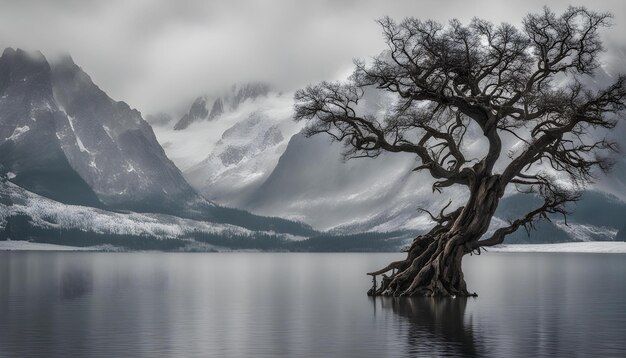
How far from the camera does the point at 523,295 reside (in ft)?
362

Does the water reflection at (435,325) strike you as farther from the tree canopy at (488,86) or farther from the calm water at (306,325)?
the tree canopy at (488,86)

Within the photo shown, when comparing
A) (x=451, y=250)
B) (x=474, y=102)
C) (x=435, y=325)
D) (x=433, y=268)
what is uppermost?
(x=474, y=102)

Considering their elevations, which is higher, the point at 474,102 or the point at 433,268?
the point at 474,102

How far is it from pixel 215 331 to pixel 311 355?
15050 mm

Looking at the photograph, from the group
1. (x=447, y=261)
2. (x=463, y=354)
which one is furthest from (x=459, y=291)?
(x=463, y=354)

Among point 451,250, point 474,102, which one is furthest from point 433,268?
point 474,102

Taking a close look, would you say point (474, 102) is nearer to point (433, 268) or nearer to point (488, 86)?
point (488, 86)

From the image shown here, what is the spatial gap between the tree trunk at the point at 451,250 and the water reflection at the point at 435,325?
1.04 meters

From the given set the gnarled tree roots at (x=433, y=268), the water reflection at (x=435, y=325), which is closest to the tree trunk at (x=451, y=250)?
the gnarled tree roots at (x=433, y=268)

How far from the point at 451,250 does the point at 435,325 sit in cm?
1865

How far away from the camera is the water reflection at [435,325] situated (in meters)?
56.2

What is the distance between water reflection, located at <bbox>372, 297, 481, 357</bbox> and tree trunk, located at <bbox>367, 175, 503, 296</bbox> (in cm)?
104

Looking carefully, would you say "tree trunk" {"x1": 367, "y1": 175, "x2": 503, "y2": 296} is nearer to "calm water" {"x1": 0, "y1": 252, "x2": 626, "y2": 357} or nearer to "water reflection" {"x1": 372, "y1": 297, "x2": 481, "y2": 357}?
"water reflection" {"x1": 372, "y1": 297, "x2": 481, "y2": 357}

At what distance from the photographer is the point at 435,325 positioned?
67438 mm
